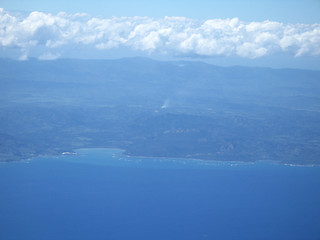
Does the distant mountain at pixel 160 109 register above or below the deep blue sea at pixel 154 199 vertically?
above

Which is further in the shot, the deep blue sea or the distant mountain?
the distant mountain

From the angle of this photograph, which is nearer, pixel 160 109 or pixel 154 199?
pixel 154 199

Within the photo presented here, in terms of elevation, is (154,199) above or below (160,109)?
below

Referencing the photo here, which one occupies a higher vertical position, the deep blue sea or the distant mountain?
the distant mountain

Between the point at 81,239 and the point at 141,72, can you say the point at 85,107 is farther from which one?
the point at 81,239

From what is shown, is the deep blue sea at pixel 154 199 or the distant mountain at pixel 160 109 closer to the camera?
the deep blue sea at pixel 154 199

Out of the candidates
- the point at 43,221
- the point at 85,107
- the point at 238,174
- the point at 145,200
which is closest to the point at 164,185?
the point at 145,200
